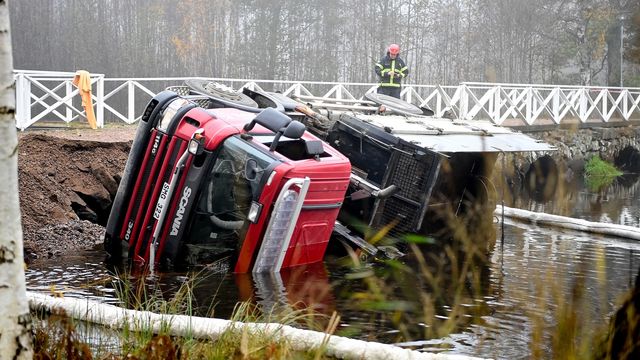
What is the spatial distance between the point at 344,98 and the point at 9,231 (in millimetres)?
21533

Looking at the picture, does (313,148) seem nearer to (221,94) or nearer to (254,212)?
(254,212)

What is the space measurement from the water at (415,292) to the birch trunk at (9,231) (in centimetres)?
214

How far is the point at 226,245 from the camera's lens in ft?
29.2

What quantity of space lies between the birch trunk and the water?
2.14 m

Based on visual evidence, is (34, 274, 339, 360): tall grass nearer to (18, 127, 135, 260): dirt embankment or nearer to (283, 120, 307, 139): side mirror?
(283, 120, 307, 139): side mirror

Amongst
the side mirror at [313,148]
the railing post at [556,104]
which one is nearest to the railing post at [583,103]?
the railing post at [556,104]

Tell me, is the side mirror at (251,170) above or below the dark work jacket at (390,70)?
below

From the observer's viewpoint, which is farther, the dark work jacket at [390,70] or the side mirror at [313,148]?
the dark work jacket at [390,70]

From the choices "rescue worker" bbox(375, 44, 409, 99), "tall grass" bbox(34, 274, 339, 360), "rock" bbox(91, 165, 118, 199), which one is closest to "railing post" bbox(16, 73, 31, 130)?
"rock" bbox(91, 165, 118, 199)

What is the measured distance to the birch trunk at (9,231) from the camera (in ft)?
12.4

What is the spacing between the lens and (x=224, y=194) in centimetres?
880

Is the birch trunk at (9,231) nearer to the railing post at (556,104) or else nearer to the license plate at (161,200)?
the license plate at (161,200)

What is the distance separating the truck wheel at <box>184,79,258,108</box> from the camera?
34.3 feet

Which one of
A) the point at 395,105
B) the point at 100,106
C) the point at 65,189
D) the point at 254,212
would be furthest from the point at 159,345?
the point at 100,106
